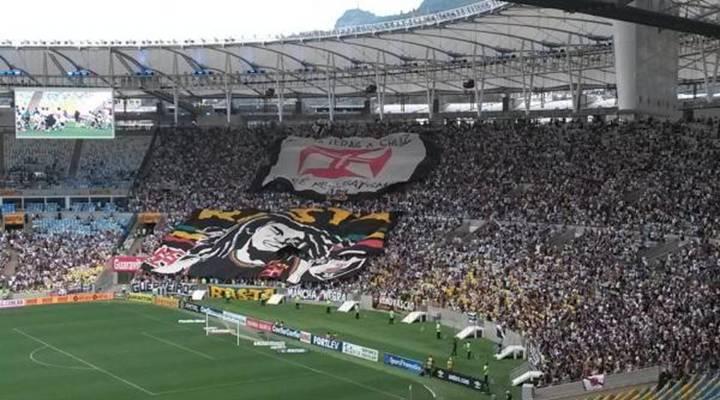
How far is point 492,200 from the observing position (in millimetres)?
59875

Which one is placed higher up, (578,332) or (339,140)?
(339,140)

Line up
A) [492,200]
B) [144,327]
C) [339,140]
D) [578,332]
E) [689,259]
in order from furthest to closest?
[339,140] < [492,200] < [144,327] < [689,259] < [578,332]

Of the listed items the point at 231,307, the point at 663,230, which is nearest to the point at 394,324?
the point at 231,307

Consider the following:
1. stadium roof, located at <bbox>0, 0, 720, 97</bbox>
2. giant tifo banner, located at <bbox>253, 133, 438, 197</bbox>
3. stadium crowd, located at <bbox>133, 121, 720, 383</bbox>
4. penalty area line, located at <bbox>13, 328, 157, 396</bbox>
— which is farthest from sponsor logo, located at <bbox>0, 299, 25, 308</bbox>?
giant tifo banner, located at <bbox>253, 133, 438, 197</bbox>

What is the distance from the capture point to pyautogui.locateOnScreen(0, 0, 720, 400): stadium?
36469 millimetres

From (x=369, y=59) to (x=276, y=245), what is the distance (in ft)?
50.1

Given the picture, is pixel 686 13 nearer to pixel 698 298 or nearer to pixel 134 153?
pixel 698 298

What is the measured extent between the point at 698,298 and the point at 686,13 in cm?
1517

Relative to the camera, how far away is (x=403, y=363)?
124 feet

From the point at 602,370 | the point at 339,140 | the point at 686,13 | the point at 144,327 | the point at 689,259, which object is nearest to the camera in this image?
the point at 602,370

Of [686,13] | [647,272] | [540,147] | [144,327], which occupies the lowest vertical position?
[144,327]

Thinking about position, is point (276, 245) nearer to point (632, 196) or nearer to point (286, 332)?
point (286, 332)

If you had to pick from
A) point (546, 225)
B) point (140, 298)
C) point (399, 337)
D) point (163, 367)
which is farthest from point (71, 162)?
point (163, 367)

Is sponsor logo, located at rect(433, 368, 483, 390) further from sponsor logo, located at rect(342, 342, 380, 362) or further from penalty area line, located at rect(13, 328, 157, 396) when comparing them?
penalty area line, located at rect(13, 328, 157, 396)
